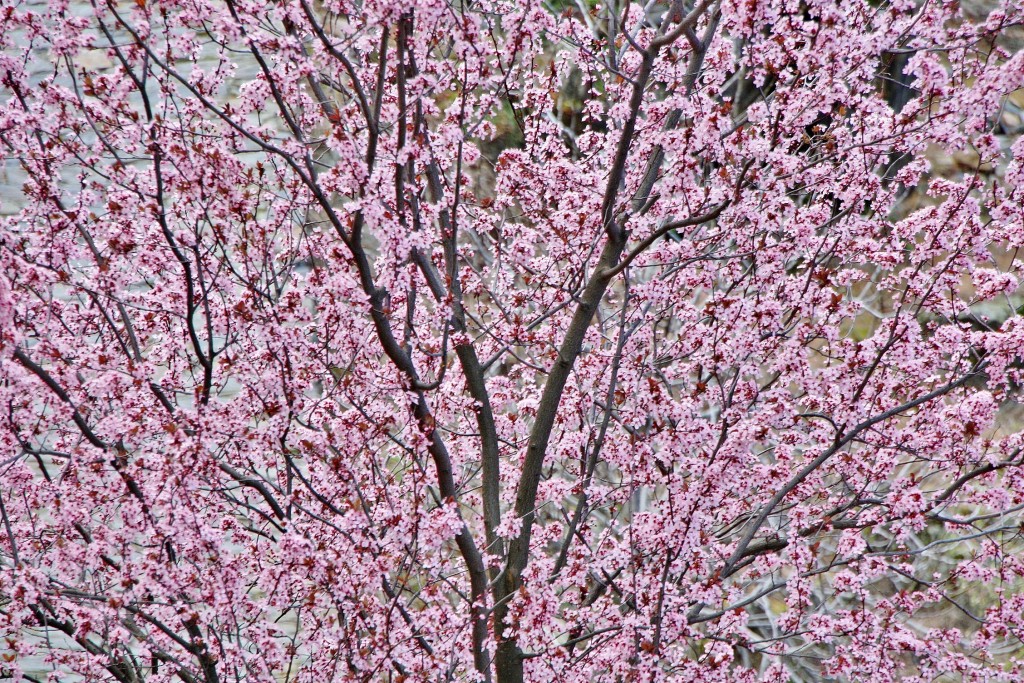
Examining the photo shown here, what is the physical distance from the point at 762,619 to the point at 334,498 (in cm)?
745

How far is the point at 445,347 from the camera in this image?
Result: 15.5 ft

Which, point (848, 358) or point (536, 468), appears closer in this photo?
point (536, 468)

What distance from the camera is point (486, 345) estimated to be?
6297mm

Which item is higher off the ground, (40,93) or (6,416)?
(40,93)

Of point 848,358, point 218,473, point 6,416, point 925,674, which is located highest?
point 848,358

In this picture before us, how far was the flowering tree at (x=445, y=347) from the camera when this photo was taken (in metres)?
4.34

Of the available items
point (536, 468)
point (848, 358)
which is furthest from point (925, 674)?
point (536, 468)

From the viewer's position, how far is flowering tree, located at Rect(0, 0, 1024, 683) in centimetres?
434

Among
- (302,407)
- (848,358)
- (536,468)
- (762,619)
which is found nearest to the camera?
(302,407)

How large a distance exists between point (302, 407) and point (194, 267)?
117 cm

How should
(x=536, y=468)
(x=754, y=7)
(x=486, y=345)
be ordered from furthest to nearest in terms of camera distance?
(x=486, y=345)
(x=536, y=468)
(x=754, y=7)

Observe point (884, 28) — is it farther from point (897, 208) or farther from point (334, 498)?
point (897, 208)

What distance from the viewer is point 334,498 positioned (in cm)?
525

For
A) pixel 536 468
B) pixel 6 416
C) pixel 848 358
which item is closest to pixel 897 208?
pixel 848 358
